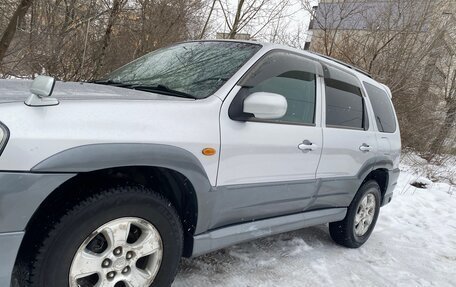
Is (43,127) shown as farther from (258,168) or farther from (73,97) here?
(258,168)

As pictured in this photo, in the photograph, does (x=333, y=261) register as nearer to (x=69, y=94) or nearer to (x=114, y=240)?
(x=114, y=240)

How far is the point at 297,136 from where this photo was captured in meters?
3.12

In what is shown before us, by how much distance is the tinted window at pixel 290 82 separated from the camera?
2.95 meters

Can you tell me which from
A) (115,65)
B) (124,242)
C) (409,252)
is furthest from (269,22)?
(124,242)

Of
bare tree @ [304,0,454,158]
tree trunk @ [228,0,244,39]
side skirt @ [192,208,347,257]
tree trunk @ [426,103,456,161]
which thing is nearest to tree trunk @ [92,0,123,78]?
tree trunk @ [228,0,244,39]

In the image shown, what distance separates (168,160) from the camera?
2.24 m

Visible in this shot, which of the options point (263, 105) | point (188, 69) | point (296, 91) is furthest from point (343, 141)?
point (188, 69)

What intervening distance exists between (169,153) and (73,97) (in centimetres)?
59

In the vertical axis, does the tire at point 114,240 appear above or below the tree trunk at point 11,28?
below

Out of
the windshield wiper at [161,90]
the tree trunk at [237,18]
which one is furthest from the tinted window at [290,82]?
the tree trunk at [237,18]

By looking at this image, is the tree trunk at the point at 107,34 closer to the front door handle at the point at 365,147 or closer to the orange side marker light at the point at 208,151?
the front door handle at the point at 365,147

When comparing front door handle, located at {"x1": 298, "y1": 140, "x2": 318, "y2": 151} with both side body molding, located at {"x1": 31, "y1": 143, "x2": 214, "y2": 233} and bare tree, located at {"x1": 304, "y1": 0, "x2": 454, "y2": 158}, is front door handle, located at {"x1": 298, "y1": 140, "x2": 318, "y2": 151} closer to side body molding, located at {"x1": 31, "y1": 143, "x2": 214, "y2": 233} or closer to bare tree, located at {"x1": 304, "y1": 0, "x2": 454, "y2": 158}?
side body molding, located at {"x1": 31, "y1": 143, "x2": 214, "y2": 233}

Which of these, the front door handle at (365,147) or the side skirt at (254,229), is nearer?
the side skirt at (254,229)

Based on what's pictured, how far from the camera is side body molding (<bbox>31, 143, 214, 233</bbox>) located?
1850 millimetres
